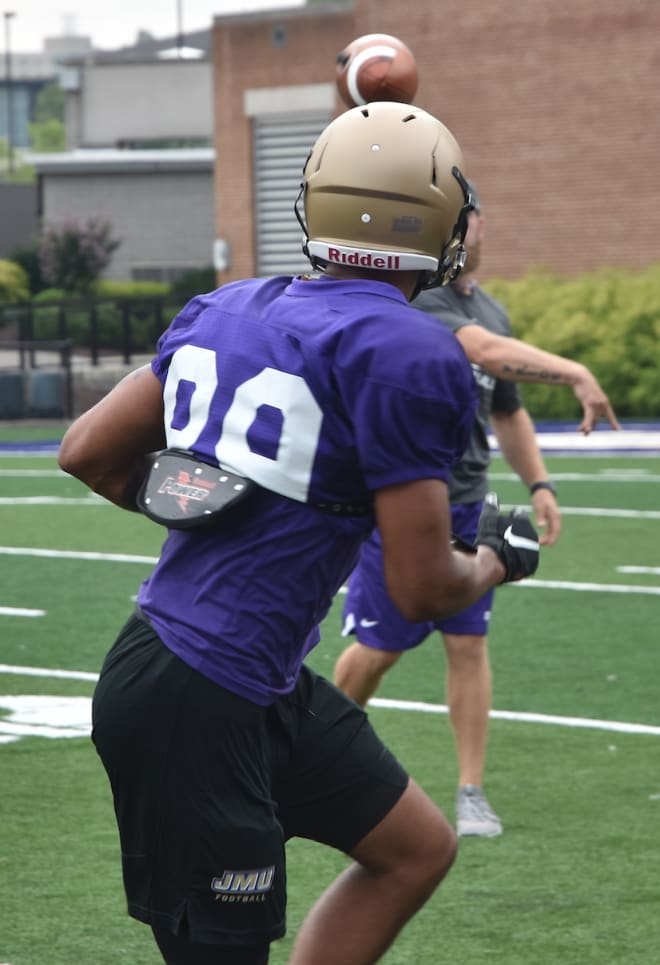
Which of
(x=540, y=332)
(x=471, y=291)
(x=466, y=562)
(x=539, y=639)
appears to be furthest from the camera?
(x=540, y=332)

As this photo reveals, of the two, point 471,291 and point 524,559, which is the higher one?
point 471,291

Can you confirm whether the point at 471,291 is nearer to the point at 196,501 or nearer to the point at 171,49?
the point at 196,501

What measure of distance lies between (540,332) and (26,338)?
424 inches

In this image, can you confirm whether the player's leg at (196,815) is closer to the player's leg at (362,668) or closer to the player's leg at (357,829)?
the player's leg at (357,829)

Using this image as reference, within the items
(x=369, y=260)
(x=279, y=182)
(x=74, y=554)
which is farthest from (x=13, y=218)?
(x=369, y=260)

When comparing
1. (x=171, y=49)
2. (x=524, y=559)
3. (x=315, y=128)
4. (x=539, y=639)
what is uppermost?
(x=171, y=49)

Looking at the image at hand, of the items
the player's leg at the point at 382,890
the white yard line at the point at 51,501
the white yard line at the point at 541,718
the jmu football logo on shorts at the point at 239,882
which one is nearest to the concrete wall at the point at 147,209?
the white yard line at the point at 51,501

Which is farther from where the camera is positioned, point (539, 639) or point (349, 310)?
point (539, 639)

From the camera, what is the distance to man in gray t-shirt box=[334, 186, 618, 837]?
19.1 ft

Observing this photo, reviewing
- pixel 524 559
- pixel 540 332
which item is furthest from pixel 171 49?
pixel 524 559

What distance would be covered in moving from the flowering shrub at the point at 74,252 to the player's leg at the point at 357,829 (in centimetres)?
4499

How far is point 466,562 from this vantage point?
3084mm

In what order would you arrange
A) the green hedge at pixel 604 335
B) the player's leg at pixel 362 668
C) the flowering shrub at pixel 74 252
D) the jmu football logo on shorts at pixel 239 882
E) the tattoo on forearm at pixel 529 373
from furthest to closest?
1. the flowering shrub at pixel 74 252
2. the green hedge at pixel 604 335
3. the player's leg at pixel 362 668
4. the tattoo on forearm at pixel 529 373
5. the jmu football logo on shorts at pixel 239 882

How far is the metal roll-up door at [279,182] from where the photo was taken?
30688 millimetres
